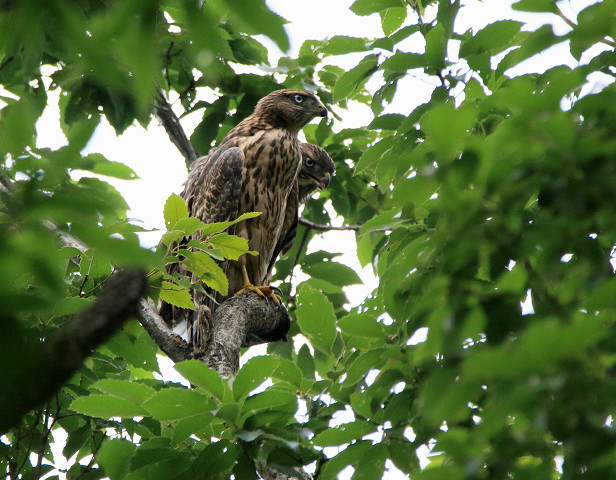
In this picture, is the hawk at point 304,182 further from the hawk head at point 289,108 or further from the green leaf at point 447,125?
the green leaf at point 447,125

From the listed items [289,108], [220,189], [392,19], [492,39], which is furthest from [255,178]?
[492,39]

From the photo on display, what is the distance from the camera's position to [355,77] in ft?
11.6

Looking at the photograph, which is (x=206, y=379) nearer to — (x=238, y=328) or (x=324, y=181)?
(x=238, y=328)

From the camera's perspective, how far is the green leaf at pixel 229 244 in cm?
288

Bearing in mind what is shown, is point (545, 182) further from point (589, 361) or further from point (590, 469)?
point (590, 469)

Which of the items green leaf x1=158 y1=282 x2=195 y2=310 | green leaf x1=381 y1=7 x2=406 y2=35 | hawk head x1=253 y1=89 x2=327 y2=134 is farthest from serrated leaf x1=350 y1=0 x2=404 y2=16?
hawk head x1=253 y1=89 x2=327 y2=134

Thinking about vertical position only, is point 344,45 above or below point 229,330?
above

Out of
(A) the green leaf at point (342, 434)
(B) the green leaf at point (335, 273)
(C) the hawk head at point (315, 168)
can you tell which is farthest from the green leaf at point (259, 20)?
(C) the hawk head at point (315, 168)

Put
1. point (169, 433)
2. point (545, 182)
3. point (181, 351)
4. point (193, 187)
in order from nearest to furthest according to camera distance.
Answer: point (545, 182) < point (169, 433) < point (181, 351) < point (193, 187)

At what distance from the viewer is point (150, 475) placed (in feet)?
7.22

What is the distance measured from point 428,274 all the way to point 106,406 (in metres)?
1.13

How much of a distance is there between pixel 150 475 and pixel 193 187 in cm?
384

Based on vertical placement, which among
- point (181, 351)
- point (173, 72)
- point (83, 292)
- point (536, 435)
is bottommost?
point (536, 435)

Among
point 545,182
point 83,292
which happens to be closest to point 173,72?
point 83,292
